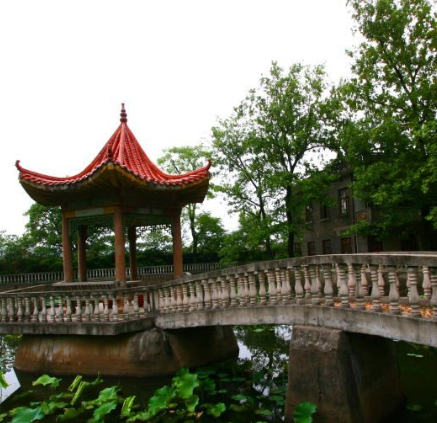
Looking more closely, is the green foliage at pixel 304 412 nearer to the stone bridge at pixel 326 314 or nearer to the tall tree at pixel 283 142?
the stone bridge at pixel 326 314

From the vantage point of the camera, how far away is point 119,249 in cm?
1048

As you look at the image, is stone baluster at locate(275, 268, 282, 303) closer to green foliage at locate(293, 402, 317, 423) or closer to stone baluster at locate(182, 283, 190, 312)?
green foliage at locate(293, 402, 317, 423)

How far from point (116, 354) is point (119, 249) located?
2391mm

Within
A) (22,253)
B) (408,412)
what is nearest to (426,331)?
(408,412)

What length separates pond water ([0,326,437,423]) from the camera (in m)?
7.40

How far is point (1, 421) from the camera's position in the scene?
797cm

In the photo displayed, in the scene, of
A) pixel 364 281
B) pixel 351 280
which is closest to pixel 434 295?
pixel 364 281

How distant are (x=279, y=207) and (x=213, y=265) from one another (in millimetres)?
11058

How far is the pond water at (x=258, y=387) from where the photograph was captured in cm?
740

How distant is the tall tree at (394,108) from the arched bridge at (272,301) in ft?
28.0

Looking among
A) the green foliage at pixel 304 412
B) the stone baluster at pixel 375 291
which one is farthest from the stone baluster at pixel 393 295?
the green foliage at pixel 304 412

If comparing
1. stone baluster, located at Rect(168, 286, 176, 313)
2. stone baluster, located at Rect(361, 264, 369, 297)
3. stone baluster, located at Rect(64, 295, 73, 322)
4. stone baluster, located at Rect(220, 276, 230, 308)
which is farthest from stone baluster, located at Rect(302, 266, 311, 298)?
stone baluster, located at Rect(64, 295, 73, 322)

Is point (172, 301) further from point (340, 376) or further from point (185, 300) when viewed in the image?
point (340, 376)

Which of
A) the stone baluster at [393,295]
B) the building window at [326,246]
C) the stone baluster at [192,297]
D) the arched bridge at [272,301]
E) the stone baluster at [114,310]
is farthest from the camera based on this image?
the building window at [326,246]
